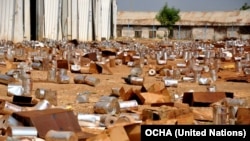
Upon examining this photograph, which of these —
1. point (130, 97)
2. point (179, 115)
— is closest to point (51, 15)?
point (130, 97)

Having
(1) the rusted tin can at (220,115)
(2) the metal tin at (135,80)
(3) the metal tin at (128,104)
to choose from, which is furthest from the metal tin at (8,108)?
(2) the metal tin at (135,80)

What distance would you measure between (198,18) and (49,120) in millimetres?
51231

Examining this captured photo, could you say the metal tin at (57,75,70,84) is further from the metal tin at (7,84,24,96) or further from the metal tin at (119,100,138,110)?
the metal tin at (119,100,138,110)

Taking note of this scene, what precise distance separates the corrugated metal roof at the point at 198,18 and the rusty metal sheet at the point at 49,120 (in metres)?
44.7

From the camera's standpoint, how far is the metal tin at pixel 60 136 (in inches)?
154

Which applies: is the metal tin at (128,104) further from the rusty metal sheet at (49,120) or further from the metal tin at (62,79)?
the metal tin at (62,79)

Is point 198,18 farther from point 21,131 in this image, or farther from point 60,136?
point 60,136

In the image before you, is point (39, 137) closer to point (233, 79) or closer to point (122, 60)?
point (233, 79)

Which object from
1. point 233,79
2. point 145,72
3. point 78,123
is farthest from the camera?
point 145,72

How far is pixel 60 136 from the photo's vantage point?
13.1 feet

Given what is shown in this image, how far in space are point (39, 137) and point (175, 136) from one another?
1.23 m

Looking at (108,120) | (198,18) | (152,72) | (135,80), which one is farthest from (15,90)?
(198,18)

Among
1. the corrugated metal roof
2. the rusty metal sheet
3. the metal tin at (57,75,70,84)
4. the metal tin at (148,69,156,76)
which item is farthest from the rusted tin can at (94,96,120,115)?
the corrugated metal roof

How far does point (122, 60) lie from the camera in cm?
1310
